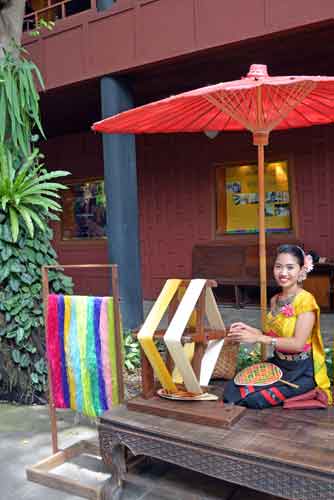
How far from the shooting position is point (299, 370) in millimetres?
3080

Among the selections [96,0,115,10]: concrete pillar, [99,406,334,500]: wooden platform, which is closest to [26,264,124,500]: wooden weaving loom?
[99,406,334,500]: wooden platform

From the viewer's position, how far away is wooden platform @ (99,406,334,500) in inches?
91.0

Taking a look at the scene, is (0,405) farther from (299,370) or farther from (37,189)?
(299,370)

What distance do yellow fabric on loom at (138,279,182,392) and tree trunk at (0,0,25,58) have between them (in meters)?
3.48

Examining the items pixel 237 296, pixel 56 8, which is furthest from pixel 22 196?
pixel 56 8

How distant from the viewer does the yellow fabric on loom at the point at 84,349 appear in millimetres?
3275

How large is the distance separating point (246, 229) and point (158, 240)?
6.18 feet

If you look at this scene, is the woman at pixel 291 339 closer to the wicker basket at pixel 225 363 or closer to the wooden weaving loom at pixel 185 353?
the wooden weaving loom at pixel 185 353

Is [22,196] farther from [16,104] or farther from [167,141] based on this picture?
[167,141]

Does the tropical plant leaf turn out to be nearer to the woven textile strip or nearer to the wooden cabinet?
the woven textile strip

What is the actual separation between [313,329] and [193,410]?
0.89 meters

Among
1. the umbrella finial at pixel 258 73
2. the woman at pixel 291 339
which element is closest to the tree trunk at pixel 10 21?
the umbrella finial at pixel 258 73

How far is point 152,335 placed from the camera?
2.95 m

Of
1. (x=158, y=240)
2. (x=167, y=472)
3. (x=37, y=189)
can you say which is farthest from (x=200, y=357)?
(x=158, y=240)
